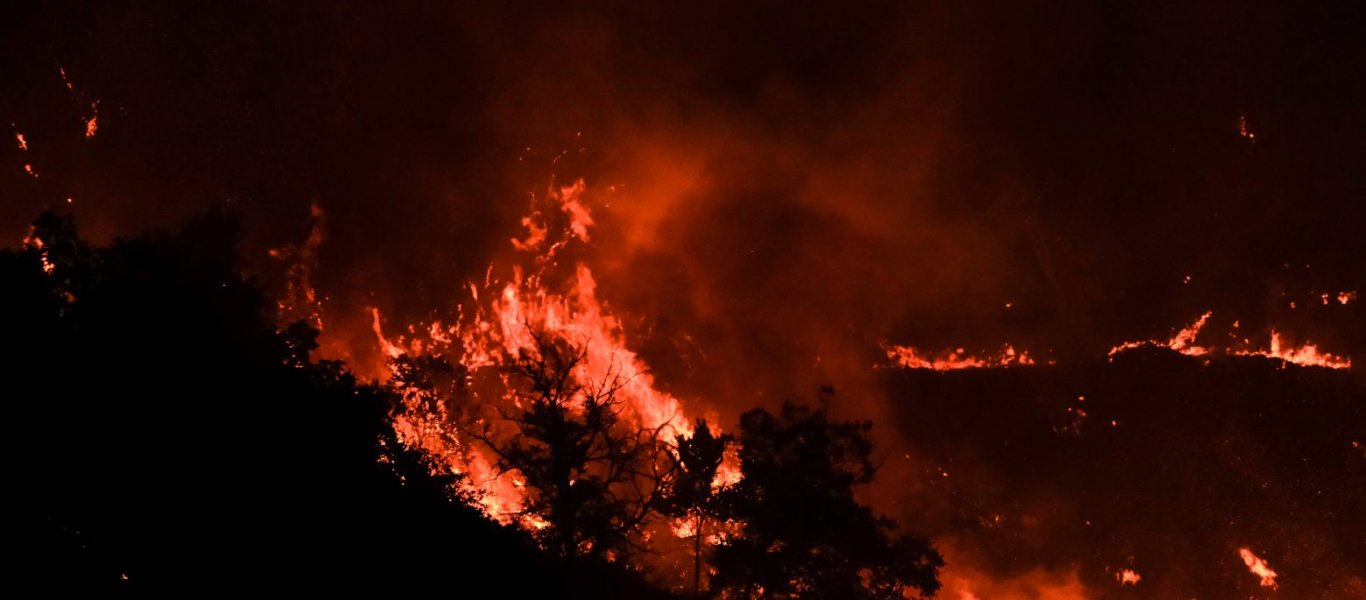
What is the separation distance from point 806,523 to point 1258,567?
2251 inches

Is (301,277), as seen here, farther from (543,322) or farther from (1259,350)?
(1259,350)

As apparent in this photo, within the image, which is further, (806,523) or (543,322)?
(543,322)

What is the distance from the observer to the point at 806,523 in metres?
18.9

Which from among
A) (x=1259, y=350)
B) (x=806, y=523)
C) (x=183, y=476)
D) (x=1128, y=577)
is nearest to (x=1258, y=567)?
(x=1128, y=577)

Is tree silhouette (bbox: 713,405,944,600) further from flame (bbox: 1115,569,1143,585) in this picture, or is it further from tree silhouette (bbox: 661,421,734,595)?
flame (bbox: 1115,569,1143,585)

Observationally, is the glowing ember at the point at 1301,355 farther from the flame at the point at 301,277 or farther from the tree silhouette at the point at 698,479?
the flame at the point at 301,277

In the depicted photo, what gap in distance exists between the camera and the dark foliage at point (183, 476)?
9.20 metres

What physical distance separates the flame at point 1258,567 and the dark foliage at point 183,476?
64.3 meters

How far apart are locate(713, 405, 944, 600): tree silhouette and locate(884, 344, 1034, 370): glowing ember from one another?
49.8 metres

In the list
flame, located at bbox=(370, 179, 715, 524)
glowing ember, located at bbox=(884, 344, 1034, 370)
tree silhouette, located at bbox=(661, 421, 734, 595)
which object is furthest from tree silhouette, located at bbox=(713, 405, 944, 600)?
glowing ember, located at bbox=(884, 344, 1034, 370)

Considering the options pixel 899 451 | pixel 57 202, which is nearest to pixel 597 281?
pixel 899 451

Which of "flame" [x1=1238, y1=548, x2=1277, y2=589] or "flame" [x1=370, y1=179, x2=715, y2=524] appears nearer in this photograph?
"flame" [x1=1238, y1=548, x2=1277, y2=589]

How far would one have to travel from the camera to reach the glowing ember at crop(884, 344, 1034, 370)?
222ft

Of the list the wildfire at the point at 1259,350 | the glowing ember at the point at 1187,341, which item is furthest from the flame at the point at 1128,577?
the glowing ember at the point at 1187,341
